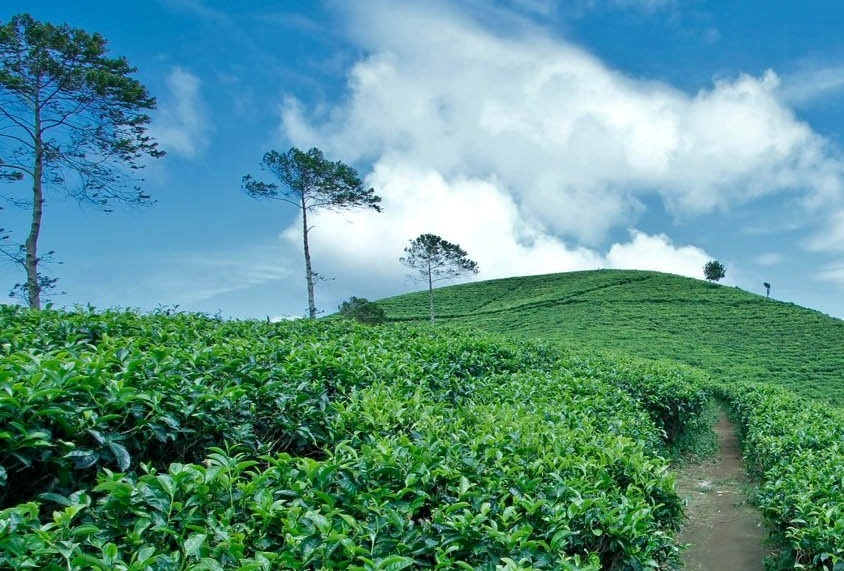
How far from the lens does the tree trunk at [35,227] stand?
51.5 ft

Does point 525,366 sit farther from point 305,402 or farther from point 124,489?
point 124,489

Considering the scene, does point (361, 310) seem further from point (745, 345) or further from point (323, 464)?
point (323, 464)

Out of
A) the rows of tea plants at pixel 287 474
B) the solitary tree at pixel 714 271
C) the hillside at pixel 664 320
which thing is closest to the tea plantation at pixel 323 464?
the rows of tea plants at pixel 287 474

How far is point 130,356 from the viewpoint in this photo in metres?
4.53

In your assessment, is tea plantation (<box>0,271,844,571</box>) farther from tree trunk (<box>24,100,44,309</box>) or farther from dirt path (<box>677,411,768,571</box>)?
tree trunk (<box>24,100,44,309</box>)

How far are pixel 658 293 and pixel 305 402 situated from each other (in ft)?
156

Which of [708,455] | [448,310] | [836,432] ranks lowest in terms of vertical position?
[708,455]

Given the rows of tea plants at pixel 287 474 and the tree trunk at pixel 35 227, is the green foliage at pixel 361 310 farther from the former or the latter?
the rows of tea plants at pixel 287 474

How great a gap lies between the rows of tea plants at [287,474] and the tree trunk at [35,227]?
39.9 feet

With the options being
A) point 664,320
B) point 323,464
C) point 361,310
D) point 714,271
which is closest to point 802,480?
point 323,464

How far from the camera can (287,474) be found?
118 inches

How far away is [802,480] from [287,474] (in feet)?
20.3

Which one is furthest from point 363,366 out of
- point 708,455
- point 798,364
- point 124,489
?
point 798,364

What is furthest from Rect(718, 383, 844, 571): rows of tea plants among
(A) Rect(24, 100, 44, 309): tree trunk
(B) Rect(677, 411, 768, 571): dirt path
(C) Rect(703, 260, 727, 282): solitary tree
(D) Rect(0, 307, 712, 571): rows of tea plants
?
(C) Rect(703, 260, 727, 282): solitary tree
